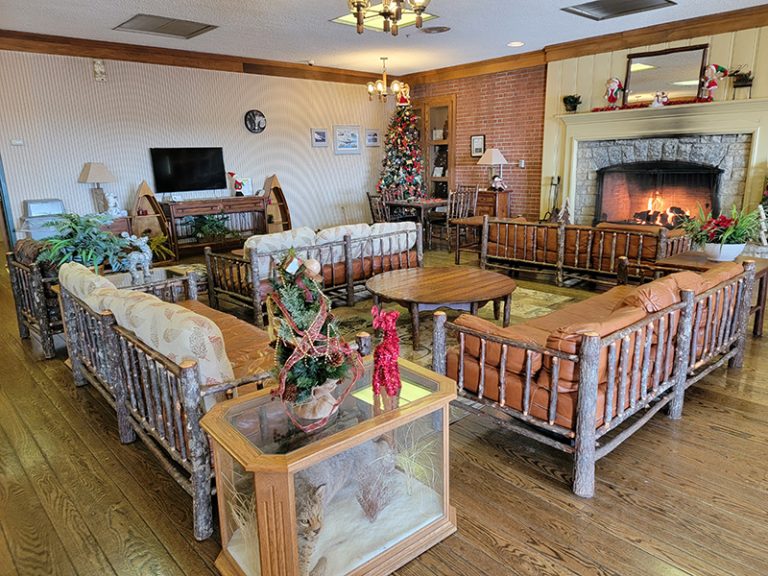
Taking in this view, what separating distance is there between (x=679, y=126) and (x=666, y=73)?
2.37 ft

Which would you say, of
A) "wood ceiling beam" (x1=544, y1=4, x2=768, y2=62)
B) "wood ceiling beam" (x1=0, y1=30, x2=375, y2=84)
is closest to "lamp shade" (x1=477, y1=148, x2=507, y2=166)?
"wood ceiling beam" (x1=544, y1=4, x2=768, y2=62)

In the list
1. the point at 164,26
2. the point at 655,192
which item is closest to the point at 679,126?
the point at 655,192

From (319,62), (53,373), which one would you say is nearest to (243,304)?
(53,373)

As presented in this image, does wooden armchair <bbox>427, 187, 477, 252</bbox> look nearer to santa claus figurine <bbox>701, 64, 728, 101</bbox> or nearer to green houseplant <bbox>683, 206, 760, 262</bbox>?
santa claus figurine <bbox>701, 64, 728, 101</bbox>

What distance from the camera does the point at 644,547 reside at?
1.96 meters

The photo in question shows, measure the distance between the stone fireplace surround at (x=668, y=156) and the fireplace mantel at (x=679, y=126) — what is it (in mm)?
67

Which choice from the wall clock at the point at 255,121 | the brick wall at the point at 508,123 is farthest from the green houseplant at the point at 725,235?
the wall clock at the point at 255,121

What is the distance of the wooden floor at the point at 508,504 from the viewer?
1.94 metres

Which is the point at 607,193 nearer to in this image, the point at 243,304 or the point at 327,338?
the point at 243,304

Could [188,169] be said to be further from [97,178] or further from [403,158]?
[403,158]

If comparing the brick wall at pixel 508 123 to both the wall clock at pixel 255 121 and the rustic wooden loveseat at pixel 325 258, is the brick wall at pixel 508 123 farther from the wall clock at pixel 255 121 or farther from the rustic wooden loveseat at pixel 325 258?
the rustic wooden loveseat at pixel 325 258

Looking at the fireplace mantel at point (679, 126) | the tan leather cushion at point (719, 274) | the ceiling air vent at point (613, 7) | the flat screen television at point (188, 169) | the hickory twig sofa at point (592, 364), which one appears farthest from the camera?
the flat screen television at point (188, 169)

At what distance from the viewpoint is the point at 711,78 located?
6.39 metres

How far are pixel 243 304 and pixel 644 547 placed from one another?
374 cm
